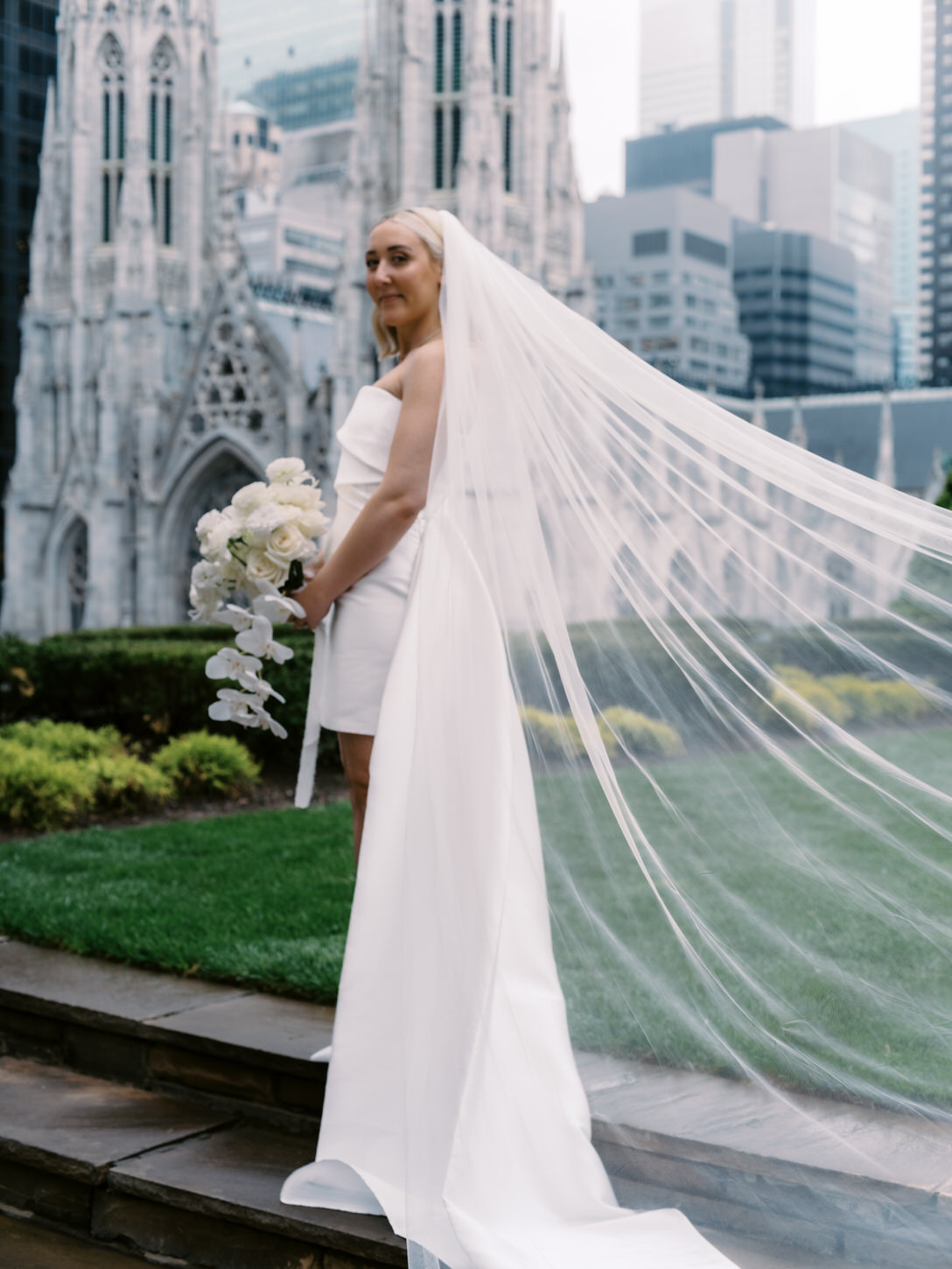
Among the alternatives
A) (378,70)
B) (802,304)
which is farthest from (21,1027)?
(802,304)

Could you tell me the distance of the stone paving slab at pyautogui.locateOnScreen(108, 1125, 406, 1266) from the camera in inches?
108

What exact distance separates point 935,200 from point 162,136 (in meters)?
66.6

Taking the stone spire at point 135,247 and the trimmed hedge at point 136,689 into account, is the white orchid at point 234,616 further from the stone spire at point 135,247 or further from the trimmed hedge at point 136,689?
the stone spire at point 135,247

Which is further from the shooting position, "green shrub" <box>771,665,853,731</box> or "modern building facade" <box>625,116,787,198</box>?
"modern building facade" <box>625,116,787,198</box>

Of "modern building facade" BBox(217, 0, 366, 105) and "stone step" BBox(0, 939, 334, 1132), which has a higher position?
"modern building facade" BBox(217, 0, 366, 105)

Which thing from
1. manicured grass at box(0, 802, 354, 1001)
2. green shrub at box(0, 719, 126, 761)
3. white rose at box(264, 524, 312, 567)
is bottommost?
manicured grass at box(0, 802, 354, 1001)

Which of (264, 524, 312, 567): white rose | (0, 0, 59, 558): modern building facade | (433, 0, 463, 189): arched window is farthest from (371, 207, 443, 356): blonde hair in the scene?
(0, 0, 59, 558): modern building facade

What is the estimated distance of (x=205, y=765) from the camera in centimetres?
865

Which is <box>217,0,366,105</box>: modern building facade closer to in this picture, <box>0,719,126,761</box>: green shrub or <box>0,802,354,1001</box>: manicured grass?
<box>0,719,126,761</box>: green shrub

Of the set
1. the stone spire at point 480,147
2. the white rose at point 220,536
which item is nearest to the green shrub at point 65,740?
the white rose at point 220,536

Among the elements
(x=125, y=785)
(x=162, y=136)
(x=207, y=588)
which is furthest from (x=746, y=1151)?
(x=162, y=136)

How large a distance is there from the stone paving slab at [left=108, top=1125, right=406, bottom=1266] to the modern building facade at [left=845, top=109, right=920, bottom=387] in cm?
11868

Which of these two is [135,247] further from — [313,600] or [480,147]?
[313,600]

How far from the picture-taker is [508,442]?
2969 millimetres
